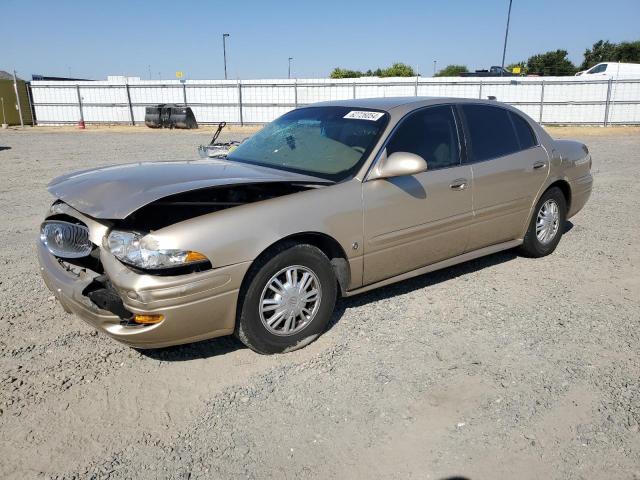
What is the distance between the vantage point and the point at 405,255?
4.02 meters

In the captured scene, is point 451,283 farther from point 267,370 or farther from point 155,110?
point 155,110

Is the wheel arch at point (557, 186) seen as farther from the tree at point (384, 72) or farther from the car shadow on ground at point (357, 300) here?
the tree at point (384, 72)

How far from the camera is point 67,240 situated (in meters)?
3.35

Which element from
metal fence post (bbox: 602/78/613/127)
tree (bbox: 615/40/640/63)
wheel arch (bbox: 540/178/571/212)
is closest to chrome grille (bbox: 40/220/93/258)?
wheel arch (bbox: 540/178/571/212)

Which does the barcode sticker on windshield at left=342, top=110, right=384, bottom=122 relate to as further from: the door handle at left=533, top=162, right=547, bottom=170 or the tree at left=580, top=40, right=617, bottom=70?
the tree at left=580, top=40, right=617, bottom=70

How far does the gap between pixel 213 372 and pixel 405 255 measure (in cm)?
167

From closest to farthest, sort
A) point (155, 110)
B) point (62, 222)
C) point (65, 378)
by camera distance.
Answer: point (65, 378) < point (62, 222) < point (155, 110)

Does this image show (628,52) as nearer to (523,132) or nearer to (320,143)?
(523,132)

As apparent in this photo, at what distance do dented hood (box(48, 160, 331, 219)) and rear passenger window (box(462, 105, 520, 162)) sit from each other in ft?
5.38

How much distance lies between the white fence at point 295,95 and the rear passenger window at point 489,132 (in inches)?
844

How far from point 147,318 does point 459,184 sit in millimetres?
2639

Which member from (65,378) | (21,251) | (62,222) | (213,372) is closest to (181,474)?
(213,372)

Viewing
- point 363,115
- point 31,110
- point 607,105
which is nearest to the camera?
point 363,115

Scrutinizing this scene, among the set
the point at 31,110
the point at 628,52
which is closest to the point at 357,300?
the point at 31,110
